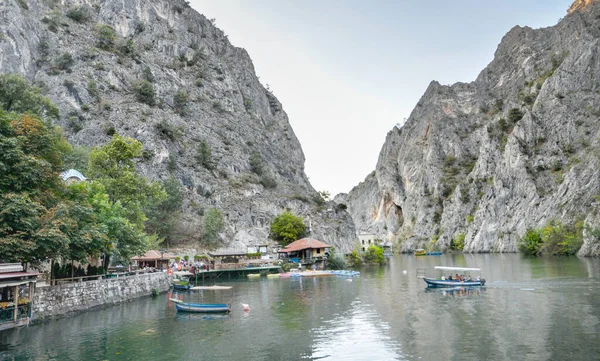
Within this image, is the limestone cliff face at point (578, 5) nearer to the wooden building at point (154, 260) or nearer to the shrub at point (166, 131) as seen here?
the shrub at point (166, 131)

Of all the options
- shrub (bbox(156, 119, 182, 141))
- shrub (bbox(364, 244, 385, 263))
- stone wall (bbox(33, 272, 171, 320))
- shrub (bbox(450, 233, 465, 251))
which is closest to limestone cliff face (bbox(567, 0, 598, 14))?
shrub (bbox(450, 233, 465, 251))

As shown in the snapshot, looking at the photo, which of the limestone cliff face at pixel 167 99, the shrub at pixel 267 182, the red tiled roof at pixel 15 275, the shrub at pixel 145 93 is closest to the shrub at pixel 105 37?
the limestone cliff face at pixel 167 99

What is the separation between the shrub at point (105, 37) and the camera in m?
114

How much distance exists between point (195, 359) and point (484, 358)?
46.9 ft

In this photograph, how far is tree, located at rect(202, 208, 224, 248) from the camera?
82.7m

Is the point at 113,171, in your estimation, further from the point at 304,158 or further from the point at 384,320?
the point at 304,158

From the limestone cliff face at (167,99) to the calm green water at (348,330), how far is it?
174 feet

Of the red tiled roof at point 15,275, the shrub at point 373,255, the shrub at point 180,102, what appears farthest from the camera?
the shrub at point 180,102

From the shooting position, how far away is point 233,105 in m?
134

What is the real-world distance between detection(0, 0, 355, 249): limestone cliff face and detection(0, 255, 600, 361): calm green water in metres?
52.9

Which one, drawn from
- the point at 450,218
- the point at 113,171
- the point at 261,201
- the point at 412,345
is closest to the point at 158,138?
the point at 261,201

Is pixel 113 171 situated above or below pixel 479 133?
below

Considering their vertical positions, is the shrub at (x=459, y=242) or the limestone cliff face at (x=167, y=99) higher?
the limestone cliff face at (x=167, y=99)

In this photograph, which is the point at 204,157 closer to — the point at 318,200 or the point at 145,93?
the point at 145,93
